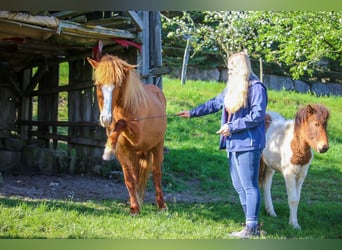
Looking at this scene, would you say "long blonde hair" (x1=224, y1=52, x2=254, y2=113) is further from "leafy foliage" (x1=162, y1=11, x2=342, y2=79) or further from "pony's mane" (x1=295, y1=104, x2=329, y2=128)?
"leafy foliage" (x1=162, y1=11, x2=342, y2=79)

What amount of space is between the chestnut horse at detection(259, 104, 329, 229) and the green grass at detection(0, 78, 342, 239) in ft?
0.45

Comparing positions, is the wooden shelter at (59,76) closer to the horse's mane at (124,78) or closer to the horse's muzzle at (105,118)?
the horse's mane at (124,78)

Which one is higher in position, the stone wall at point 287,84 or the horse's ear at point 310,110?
the stone wall at point 287,84

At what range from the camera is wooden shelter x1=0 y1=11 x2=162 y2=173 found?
14.3 ft

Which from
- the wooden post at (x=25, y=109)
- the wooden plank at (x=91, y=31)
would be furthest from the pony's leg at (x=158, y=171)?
the wooden post at (x=25, y=109)

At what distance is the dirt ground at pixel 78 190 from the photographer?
414cm

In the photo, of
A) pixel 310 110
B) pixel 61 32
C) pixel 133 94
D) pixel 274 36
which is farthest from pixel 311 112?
pixel 61 32

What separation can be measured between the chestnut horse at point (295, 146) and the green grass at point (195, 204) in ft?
0.45

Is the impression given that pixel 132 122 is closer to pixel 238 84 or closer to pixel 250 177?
pixel 238 84

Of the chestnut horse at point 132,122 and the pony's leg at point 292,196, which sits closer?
the chestnut horse at point 132,122

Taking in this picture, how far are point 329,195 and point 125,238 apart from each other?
169cm

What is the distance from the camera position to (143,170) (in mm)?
3902

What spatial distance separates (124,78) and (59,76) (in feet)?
7.02

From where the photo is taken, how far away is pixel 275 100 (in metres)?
4.18
